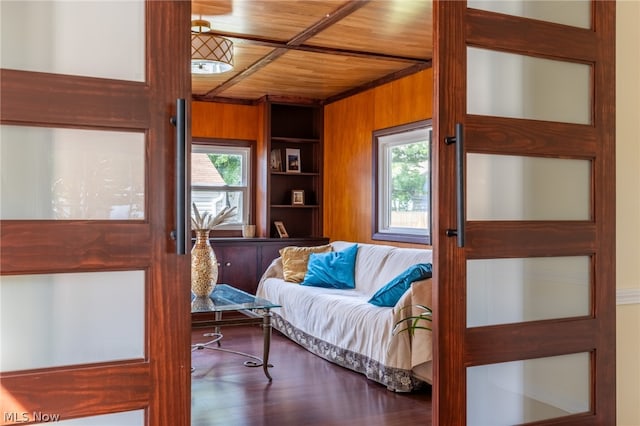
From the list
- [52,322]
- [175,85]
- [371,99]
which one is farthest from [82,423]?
[371,99]

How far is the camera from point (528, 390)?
2449 mm

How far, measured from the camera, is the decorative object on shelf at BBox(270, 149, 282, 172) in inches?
274

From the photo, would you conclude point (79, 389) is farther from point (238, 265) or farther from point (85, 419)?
point (238, 265)

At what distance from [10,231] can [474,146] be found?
1.63 m

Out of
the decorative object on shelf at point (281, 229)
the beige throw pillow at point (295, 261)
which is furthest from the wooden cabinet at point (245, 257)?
the beige throw pillow at point (295, 261)

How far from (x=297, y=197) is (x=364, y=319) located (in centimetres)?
305

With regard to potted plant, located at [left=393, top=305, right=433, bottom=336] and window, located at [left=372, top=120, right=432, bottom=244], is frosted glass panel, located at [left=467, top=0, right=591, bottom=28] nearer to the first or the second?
potted plant, located at [left=393, top=305, right=433, bottom=336]

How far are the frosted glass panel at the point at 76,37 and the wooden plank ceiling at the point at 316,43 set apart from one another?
203 cm

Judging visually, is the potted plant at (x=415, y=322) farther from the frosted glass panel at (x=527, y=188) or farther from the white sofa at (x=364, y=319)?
the frosted glass panel at (x=527, y=188)

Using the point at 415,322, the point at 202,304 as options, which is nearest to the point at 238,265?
the point at 202,304

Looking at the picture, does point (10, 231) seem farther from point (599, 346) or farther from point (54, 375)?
point (599, 346)

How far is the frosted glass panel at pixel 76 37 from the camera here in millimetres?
1675

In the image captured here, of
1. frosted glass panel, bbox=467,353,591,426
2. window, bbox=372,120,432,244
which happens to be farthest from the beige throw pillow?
frosted glass panel, bbox=467,353,591,426

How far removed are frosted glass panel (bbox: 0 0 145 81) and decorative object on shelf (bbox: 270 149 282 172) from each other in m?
5.14
